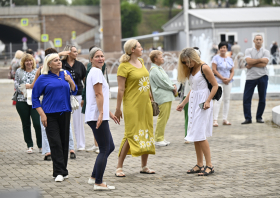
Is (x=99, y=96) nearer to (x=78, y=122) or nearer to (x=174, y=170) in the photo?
(x=174, y=170)

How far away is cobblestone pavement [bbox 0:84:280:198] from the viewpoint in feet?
17.6

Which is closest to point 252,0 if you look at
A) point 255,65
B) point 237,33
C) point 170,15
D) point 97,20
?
point 170,15

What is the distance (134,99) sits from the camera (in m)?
6.06

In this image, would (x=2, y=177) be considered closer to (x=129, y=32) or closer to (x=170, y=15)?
(x=129, y=32)

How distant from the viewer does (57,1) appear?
225ft

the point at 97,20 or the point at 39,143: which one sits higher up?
the point at 97,20

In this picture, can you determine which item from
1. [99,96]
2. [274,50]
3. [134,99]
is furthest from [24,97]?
[274,50]

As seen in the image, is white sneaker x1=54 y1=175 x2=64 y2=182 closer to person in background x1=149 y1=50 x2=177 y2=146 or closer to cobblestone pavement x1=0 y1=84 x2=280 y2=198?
cobblestone pavement x1=0 y1=84 x2=280 y2=198

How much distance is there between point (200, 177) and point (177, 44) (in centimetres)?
4300

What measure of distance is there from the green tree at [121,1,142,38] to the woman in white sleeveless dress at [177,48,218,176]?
241 feet

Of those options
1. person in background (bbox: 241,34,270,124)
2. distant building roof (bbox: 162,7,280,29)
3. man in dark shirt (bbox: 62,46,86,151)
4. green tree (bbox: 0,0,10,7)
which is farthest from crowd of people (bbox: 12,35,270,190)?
green tree (bbox: 0,0,10,7)

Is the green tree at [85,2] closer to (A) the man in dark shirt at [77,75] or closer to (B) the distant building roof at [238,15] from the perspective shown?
(B) the distant building roof at [238,15]

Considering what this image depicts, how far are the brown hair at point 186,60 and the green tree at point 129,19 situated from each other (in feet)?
241

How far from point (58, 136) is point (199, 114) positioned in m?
1.92
